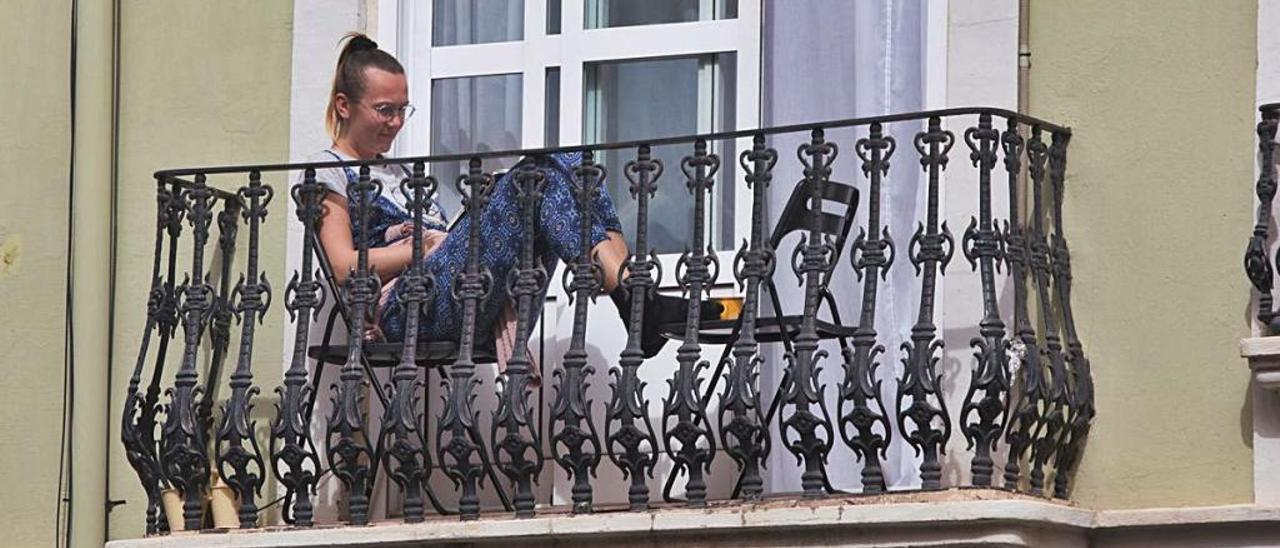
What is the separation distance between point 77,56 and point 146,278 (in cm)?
79

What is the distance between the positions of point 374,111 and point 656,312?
122cm

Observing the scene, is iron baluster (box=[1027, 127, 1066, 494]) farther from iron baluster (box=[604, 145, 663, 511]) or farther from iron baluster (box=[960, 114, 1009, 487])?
iron baluster (box=[604, 145, 663, 511])

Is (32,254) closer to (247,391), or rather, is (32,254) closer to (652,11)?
(247,391)

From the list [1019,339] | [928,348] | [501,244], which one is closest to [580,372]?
[501,244]

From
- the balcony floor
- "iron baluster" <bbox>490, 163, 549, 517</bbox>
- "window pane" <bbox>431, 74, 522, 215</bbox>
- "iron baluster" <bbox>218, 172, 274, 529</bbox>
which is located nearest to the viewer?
the balcony floor

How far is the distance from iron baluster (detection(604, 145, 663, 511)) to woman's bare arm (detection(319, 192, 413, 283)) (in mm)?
836

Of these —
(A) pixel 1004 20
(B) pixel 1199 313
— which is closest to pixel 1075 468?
(B) pixel 1199 313

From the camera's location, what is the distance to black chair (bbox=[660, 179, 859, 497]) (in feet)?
37.5

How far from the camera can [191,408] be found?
1210cm

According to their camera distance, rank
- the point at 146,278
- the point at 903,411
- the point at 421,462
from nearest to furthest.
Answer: the point at 903,411 → the point at 421,462 → the point at 146,278

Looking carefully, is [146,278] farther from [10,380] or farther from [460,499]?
[460,499]

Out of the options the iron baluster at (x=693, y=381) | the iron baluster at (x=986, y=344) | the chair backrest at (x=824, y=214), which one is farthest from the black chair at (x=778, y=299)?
the iron baluster at (x=986, y=344)

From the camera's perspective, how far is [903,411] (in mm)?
11219

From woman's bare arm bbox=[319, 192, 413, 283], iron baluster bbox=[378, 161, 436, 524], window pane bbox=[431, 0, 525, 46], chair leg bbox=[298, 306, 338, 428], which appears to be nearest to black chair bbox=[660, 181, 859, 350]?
iron baluster bbox=[378, 161, 436, 524]
